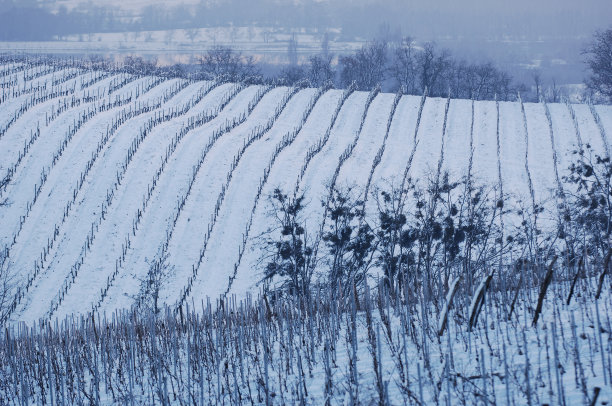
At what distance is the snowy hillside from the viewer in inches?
940

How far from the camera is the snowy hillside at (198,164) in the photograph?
23.9 metres

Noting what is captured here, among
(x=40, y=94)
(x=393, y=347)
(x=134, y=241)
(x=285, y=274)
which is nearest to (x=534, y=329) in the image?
(x=393, y=347)

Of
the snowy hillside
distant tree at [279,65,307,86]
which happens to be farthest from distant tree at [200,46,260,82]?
the snowy hillside

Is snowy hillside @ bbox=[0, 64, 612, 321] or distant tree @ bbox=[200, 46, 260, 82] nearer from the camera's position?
snowy hillside @ bbox=[0, 64, 612, 321]

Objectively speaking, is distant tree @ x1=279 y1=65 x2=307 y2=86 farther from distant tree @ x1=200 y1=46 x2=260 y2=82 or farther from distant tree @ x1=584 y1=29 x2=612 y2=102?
distant tree @ x1=584 y1=29 x2=612 y2=102

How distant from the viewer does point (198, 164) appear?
101 ft

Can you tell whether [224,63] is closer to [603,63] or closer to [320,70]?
[320,70]

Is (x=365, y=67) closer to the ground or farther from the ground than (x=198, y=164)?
farther from the ground

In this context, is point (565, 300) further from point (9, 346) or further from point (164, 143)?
point (164, 143)

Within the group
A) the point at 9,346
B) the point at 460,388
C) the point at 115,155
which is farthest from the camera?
the point at 115,155

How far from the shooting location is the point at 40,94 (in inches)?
1666

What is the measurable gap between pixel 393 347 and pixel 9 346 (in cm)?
654

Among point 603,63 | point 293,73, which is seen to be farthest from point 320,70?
point 603,63

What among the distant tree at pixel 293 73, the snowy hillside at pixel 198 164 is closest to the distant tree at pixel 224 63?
the distant tree at pixel 293 73
